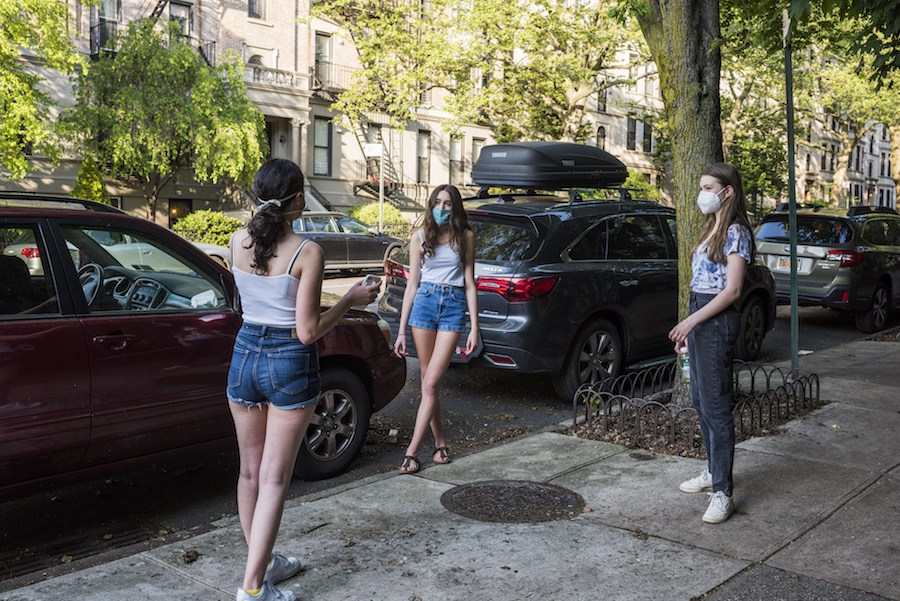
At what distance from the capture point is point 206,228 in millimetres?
26031

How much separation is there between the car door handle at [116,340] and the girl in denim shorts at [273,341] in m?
1.24

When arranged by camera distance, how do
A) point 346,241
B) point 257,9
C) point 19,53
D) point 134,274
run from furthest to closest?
point 257,9 → point 346,241 → point 19,53 → point 134,274

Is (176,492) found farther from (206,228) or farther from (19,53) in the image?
(206,228)

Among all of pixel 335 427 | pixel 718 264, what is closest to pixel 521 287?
pixel 335 427

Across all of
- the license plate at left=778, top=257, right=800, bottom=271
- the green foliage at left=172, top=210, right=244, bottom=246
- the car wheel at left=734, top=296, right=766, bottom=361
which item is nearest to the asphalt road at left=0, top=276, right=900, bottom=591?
the car wheel at left=734, top=296, right=766, bottom=361

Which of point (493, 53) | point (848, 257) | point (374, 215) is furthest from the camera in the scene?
point (374, 215)

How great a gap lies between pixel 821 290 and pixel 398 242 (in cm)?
1314

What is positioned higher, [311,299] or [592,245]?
[592,245]

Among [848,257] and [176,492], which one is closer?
[176,492]

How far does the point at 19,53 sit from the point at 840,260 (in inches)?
747

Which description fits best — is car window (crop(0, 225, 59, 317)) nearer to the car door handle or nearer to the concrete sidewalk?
the car door handle

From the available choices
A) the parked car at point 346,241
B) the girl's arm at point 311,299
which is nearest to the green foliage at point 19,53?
the parked car at point 346,241

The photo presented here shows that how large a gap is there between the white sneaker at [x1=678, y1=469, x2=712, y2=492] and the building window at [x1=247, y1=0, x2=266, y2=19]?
31.7m

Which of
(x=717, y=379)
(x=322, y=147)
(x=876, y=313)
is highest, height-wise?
(x=322, y=147)
